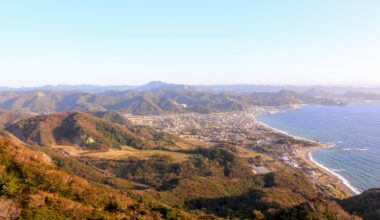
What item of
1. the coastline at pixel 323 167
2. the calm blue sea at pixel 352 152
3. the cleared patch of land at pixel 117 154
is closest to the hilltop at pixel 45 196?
the coastline at pixel 323 167

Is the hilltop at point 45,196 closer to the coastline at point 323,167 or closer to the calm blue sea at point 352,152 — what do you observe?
the coastline at point 323,167

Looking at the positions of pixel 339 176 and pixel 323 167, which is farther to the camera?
pixel 323 167

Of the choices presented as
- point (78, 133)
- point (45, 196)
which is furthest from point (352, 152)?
point (45, 196)

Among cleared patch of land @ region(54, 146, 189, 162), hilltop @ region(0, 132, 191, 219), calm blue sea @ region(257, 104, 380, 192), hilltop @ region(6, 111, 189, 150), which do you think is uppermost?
hilltop @ region(0, 132, 191, 219)

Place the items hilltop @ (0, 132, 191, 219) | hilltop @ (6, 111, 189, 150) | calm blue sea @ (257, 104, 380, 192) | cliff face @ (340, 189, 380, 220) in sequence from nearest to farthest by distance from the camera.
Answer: hilltop @ (0, 132, 191, 219) → cliff face @ (340, 189, 380, 220) → calm blue sea @ (257, 104, 380, 192) → hilltop @ (6, 111, 189, 150)

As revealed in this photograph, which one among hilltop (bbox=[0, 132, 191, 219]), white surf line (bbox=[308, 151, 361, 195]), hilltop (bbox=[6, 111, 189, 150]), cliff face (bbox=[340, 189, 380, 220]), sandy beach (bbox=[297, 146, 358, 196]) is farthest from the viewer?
hilltop (bbox=[6, 111, 189, 150])

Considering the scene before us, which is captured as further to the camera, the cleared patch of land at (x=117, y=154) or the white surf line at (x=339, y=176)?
the cleared patch of land at (x=117, y=154)

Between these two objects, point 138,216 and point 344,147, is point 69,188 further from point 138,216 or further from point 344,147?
point 344,147

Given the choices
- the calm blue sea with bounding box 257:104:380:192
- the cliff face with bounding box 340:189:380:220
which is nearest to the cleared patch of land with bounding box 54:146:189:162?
the calm blue sea with bounding box 257:104:380:192

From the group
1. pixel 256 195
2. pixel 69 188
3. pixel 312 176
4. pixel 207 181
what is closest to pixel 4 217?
pixel 69 188

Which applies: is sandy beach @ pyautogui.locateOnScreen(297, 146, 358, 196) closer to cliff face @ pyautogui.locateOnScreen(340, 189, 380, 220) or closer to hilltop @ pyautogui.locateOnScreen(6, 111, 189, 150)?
cliff face @ pyautogui.locateOnScreen(340, 189, 380, 220)

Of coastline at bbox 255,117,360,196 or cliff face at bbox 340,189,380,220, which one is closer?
cliff face at bbox 340,189,380,220

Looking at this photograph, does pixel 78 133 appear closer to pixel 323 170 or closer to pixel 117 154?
pixel 117 154
